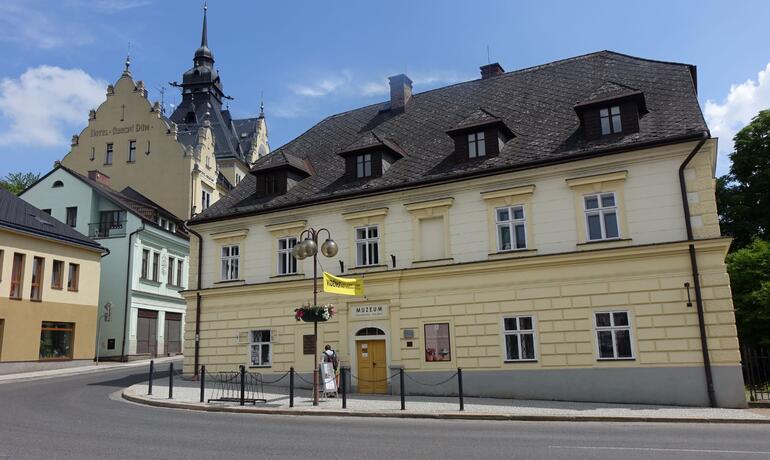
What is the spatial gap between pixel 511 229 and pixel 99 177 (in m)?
36.9

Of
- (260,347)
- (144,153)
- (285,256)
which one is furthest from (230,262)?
(144,153)

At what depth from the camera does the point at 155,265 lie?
4131cm

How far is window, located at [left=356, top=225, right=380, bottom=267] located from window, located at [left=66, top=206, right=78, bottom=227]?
26668 millimetres

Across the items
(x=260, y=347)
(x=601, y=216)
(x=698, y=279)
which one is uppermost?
(x=601, y=216)

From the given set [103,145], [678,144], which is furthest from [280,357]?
[103,145]

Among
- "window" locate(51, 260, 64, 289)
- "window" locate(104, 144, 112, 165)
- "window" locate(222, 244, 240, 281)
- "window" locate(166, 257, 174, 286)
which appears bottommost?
"window" locate(222, 244, 240, 281)

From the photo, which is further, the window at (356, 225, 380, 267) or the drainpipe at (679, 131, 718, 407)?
the window at (356, 225, 380, 267)

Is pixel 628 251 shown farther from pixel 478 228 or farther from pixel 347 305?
pixel 347 305

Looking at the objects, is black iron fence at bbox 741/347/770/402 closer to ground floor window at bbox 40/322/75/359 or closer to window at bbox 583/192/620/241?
window at bbox 583/192/620/241

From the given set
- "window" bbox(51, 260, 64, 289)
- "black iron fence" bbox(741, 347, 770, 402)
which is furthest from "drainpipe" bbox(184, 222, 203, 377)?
"black iron fence" bbox(741, 347, 770, 402)

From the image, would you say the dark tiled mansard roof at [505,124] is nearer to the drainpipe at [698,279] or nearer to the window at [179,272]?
the drainpipe at [698,279]

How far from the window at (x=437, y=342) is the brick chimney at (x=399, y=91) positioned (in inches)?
463

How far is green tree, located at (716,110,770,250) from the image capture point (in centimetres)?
3356

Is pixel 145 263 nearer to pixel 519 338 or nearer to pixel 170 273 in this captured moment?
pixel 170 273
